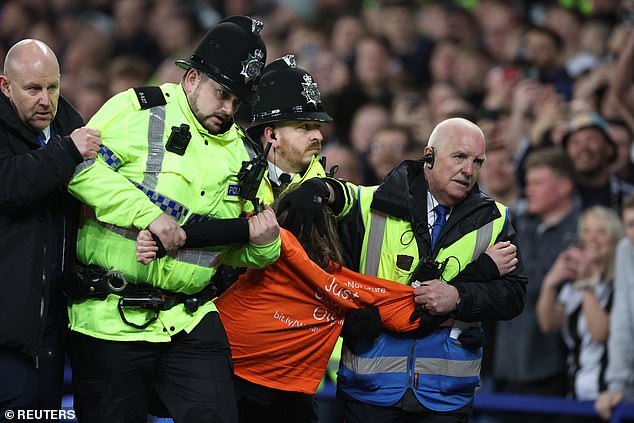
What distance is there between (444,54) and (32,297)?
267 inches

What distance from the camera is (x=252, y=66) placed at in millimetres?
4941

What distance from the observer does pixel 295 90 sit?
5.48 meters

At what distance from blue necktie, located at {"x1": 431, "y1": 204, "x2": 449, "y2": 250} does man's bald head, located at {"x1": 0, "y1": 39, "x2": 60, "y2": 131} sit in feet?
6.21

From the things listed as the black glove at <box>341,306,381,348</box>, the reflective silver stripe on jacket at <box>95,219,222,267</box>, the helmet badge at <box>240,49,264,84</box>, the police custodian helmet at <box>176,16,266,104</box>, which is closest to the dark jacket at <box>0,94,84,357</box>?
the reflective silver stripe on jacket at <box>95,219,222,267</box>

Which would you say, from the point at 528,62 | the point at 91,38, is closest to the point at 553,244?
the point at 528,62

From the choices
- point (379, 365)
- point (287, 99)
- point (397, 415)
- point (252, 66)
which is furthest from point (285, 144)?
point (397, 415)

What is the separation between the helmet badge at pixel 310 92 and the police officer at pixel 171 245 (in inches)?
20.1

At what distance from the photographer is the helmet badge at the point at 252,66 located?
16.1 feet

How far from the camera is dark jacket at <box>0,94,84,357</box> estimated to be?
4621 millimetres

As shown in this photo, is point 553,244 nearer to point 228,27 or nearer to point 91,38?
point 228,27

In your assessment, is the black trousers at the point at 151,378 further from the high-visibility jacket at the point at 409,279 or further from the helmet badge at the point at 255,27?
the helmet badge at the point at 255,27

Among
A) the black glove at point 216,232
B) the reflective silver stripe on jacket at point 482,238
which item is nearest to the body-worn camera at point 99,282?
the black glove at point 216,232

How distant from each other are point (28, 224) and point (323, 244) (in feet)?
4.58

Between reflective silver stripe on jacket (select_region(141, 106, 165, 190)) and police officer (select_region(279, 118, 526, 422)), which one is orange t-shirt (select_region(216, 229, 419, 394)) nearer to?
police officer (select_region(279, 118, 526, 422))
